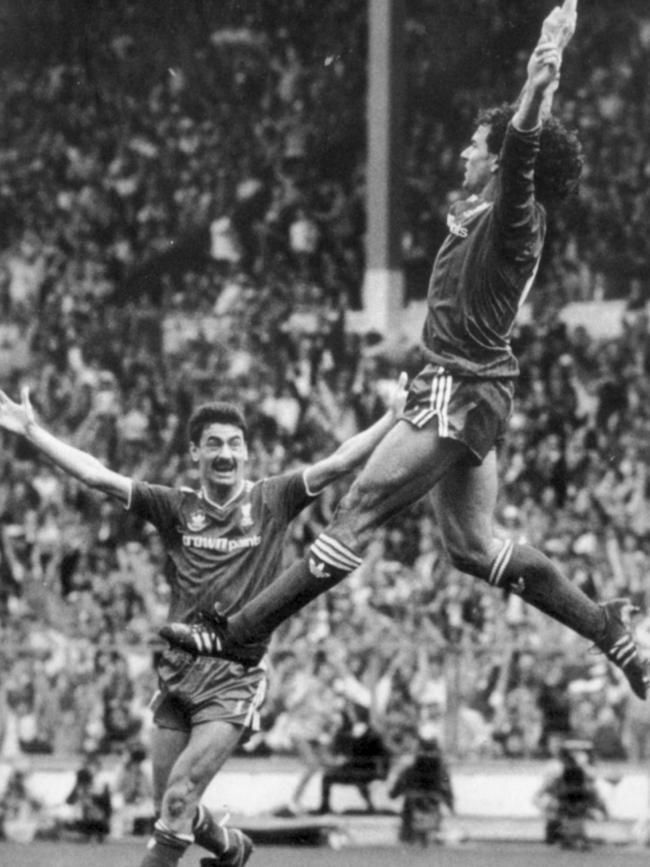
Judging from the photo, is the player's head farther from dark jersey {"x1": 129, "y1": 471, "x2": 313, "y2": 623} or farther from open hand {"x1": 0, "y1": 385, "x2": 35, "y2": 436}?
open hand {"x1": 0, "y1": 385, "x2": 35, "y2": 436}

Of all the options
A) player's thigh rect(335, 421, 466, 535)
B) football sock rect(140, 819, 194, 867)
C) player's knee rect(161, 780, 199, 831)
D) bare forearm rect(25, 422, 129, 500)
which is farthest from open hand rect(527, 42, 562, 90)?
football sock rect(140, 819, 194, 867)

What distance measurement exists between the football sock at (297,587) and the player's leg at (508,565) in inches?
16.7

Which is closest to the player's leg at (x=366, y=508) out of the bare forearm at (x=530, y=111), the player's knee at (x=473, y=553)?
the player's knee at (x=473, y=553)

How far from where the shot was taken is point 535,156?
24.4ft

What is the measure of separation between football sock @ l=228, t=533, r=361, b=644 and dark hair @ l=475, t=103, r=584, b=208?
1.49m

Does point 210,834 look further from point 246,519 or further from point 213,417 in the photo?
point 213,417

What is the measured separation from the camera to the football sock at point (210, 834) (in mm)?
8625

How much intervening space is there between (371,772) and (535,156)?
25.2 feet

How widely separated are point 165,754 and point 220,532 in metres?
0.91

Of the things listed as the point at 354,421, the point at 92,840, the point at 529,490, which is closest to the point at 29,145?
the point at 354,421

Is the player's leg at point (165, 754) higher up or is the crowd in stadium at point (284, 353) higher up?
the crowd in stadium at point (284, 353)

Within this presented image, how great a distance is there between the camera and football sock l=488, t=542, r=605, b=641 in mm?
7980

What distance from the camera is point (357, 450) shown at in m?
8.55

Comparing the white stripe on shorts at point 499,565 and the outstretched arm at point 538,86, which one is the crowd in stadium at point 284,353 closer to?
the white stripe on shorts at point 499,565
